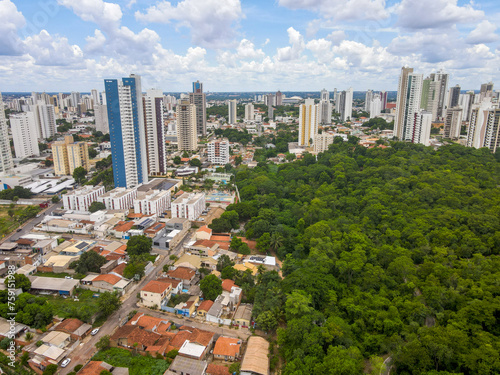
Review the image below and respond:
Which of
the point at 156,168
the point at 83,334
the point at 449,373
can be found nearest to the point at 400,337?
the point at 449,373

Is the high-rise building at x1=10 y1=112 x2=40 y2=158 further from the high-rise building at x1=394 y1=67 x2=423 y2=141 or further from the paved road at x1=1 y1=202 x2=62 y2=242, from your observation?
the high-rise building at x1=394 y1=67 x2=423 y2=141

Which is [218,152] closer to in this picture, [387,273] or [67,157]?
[67,157]

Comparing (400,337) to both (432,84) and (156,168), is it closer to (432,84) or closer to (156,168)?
(156,168)

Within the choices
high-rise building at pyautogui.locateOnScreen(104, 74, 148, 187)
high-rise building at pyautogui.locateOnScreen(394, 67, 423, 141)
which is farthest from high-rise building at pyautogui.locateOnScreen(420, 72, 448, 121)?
high-rise building at pyautogui.locateOnScreen(104, 74, 148, 187)

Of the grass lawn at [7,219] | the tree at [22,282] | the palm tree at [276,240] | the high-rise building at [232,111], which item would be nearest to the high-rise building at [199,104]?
the high-rise building at [232,111]

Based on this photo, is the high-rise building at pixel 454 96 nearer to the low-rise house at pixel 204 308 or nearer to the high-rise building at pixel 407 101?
the high-rise building at pixel 407 101

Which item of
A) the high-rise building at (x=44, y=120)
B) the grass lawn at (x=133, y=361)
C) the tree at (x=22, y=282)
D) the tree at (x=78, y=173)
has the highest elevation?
the high-rise building at (x=44, y=120)
